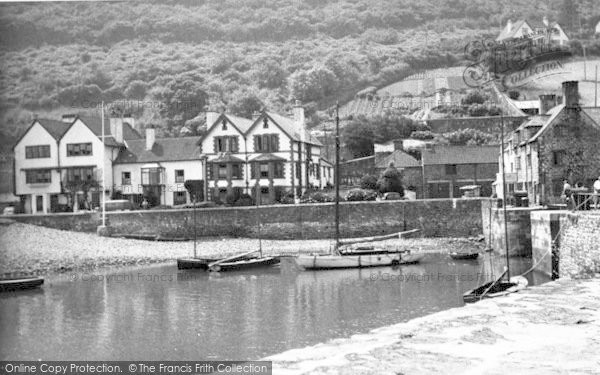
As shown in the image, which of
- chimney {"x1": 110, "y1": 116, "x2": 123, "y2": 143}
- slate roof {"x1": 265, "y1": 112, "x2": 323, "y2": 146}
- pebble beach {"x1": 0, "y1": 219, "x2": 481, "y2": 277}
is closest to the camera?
pebble beach {"x1": 0, "y1": 219, "x2": 481, "y2": 277}

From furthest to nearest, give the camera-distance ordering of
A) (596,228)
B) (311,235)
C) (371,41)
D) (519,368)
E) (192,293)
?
1. (371,41)
2. (311,235)
3. (192,293)
4. (596,228)
5. (519,368)

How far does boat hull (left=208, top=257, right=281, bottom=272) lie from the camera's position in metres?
29.3

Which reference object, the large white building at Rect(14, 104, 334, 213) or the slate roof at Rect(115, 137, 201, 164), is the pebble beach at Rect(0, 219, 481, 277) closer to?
the large white building at Rect(14, 104, 334, 213)

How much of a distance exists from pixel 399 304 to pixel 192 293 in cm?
806

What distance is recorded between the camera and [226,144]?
148 feet

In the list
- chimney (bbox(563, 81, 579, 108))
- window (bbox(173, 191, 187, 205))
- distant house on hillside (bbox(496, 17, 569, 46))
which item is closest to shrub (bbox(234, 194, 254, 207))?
window (bbox(173, 191, 187, 205))

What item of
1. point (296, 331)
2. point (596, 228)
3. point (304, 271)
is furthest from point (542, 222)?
point (296, 331)

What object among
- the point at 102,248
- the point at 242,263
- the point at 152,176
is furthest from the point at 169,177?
the point at 242,263

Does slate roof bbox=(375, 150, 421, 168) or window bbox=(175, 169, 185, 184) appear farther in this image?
slate roof bbox=(375, 150, 421, 168)

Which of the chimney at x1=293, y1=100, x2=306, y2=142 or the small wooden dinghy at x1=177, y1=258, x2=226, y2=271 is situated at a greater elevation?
the chimney at x1=293, y1=100, x2=306, y2=142

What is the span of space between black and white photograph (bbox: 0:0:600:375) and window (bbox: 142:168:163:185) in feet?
0.75

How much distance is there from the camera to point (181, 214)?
3984 cm

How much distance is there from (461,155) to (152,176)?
76.1 feet

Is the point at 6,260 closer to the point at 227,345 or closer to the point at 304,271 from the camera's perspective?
the point at 304,271
